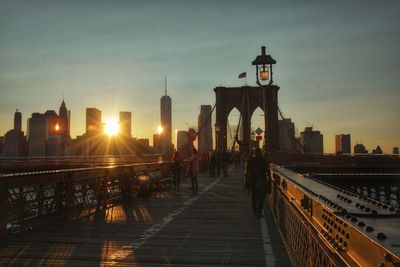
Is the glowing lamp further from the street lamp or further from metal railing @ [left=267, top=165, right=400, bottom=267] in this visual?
metal railing @ [left=267, top=165, right=400, bottom=267]

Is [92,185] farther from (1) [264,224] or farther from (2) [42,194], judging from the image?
(1) [264,224]

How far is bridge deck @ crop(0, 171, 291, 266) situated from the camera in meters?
6.75

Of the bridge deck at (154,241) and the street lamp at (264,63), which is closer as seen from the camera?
the bridge deck at (154,241)

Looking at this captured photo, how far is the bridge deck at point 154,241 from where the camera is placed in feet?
22.1

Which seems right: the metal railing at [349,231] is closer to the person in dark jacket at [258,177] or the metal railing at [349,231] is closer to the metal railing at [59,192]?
the metal railing at [59,192]

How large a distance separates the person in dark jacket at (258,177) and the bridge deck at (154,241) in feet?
1.34

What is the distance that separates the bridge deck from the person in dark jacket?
1.34ft

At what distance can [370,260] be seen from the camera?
82.1 inches

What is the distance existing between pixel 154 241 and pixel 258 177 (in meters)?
4.11

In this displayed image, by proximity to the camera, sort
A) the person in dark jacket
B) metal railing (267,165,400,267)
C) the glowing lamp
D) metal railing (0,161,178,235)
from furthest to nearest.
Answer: the glowing lamp
the person in dark jacket
metal railing (0,161,178,235)
metal railing (267,165,400,267)

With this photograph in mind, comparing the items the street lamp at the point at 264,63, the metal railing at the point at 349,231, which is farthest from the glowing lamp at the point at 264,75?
the metal railing at the point at 349,231

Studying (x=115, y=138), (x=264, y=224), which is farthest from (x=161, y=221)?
(x=115, y=138)

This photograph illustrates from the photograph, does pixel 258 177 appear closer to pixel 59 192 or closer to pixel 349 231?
pixel 59 192

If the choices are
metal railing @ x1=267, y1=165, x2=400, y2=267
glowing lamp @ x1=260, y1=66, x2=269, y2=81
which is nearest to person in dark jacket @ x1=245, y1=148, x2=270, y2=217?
Answer: metal railing @ x1=267, y1=165, x2=400, y2=267
